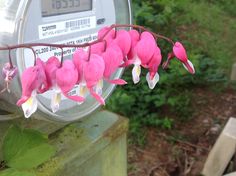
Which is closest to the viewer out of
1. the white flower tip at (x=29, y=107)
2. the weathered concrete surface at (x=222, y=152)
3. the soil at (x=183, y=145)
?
the white flower tip at (x=29, y=107)

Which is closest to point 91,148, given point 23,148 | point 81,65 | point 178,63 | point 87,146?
point 87,146

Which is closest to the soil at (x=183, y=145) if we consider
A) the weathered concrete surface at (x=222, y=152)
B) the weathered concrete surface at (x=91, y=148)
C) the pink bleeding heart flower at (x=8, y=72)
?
Result: the weathered concrete surface at (x=222, y=152)

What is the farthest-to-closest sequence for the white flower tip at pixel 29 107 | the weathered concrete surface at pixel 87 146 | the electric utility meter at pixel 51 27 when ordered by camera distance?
the weathered concrete surface at pixel 87 146
the electric utility meter at pixel 51 27
the white flower tip at pixel 29 107

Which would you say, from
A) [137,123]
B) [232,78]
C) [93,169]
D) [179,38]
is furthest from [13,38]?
[179,38]

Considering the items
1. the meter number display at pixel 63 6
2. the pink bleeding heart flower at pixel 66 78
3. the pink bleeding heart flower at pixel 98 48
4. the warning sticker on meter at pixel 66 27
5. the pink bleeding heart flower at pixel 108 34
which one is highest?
the meter number display at pixel 63 6

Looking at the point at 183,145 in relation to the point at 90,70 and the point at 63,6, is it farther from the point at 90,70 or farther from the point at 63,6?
the point at 90,70

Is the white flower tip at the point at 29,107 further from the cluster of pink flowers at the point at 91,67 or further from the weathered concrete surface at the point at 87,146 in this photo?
the weathered concrete surface at the point at 87,146

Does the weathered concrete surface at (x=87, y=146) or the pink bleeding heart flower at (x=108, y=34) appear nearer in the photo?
the pink bleeding heart flower at (x=108, y=34)

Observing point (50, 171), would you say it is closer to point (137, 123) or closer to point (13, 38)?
point (13, 38)
